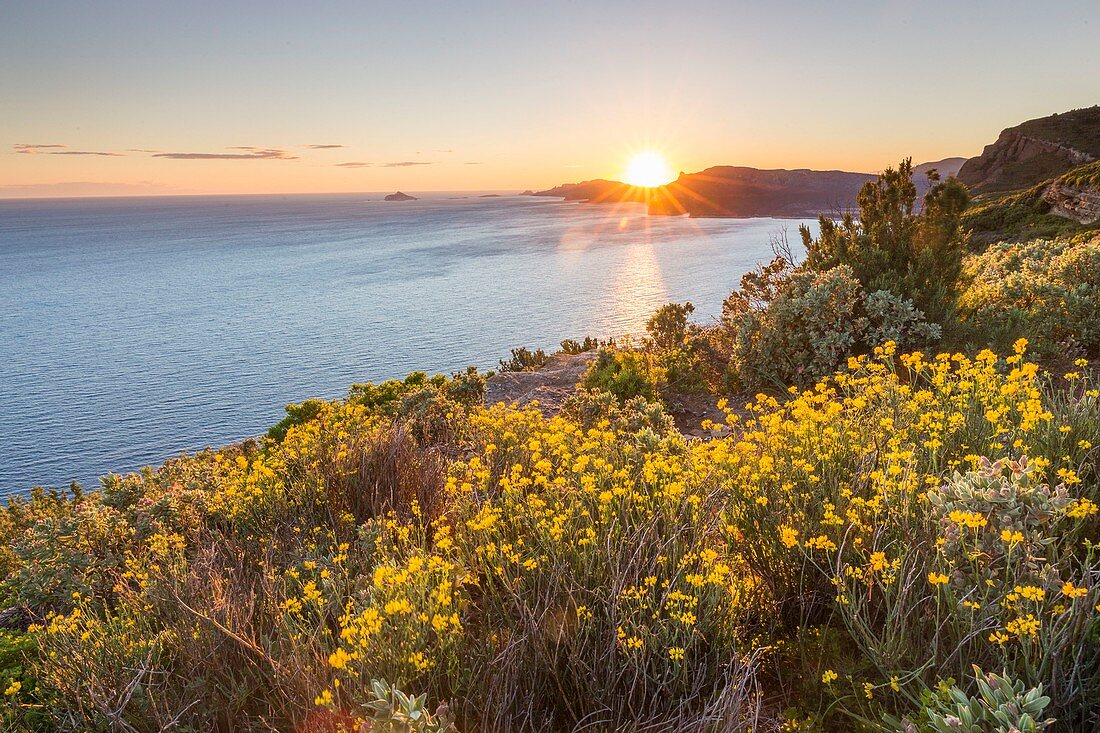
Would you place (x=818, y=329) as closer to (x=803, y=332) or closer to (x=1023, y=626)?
(x=803, y=332)

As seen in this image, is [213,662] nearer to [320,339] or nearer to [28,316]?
[320,339]

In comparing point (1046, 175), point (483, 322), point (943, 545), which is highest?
point (1046, 175)

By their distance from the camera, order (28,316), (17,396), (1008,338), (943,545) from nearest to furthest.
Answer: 1. (943,545)
2. (1008,338)
3. (17,396)
4. (28,316)

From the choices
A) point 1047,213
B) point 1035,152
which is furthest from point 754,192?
point 1047,213

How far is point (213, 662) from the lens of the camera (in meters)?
3.18

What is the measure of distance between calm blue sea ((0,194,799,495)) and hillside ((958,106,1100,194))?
28.5 m

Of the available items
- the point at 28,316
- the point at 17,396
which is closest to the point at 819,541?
the point at 17,396

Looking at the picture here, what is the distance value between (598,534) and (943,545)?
167 centimetres

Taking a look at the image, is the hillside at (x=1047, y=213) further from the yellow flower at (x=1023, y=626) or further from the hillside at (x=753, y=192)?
the hillside at (x=753, y=192)

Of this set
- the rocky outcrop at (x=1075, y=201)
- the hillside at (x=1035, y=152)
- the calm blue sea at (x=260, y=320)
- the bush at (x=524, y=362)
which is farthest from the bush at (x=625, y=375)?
the hillside at (x=1035, y=152)

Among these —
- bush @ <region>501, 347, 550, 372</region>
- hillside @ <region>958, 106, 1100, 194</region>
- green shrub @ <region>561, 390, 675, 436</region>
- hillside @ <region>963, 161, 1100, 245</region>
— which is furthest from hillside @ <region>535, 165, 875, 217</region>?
green shrub @ <region>561, 390, 675, 436</region>

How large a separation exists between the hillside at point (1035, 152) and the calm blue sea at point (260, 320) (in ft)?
93.7

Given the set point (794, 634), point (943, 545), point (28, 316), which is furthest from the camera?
point (28, 316)

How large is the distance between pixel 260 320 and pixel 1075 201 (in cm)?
5521
